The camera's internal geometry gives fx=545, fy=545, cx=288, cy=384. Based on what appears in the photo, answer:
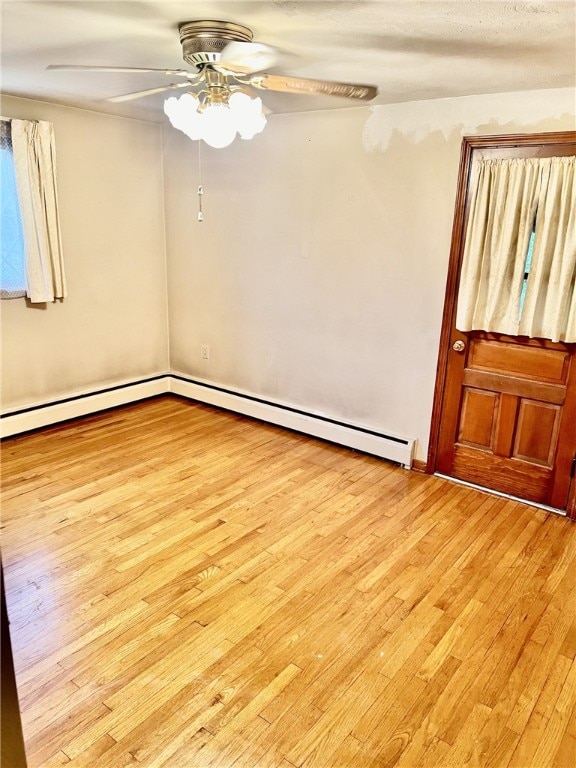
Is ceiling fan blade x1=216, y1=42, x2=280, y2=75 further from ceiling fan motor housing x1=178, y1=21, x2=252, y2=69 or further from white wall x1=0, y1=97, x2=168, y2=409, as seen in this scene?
white wall x1=0, y1=97, x2=168, y2=409

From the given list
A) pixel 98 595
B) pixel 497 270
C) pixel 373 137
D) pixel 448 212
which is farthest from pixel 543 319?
pixel 98 595

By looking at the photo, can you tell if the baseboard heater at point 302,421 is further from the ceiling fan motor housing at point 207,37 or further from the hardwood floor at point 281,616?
the ceiling fan motor housing at point 207,37

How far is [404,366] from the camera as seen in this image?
3730 millimetres

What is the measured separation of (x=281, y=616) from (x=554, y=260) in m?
2.33

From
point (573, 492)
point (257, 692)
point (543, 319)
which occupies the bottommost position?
point (257, 692)

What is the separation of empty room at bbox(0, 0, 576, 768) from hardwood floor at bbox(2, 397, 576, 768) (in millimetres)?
14

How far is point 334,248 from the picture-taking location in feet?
12.7

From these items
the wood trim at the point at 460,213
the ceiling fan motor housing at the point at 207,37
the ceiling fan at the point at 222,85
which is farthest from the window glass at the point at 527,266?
the ceiling fan motor housing at the point at 207,37

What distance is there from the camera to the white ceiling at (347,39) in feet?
6.11

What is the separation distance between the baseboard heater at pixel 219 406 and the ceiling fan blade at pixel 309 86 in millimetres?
2300

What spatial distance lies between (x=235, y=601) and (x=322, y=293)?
2328 mm

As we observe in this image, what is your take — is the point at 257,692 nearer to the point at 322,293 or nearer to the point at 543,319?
the point at 543,319

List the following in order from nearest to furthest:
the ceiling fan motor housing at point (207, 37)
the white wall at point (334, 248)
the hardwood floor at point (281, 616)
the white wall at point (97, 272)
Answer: the hardwood floor at point (281, 616) → the ceiling fan motor housing at point (207, 37) → the white wall at point (334, 248) → the white wall at point (97, 272)

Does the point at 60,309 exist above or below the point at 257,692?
above
